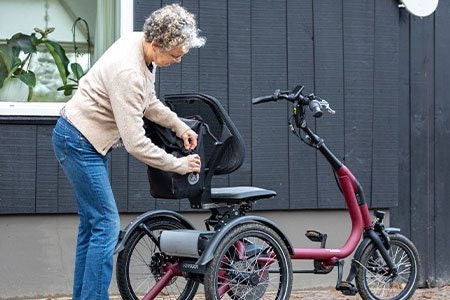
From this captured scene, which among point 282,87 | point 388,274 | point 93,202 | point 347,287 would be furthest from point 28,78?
point 388,274

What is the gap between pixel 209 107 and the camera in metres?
4.63

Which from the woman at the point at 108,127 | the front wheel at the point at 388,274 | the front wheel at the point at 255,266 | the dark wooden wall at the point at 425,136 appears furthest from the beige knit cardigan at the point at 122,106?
the dark wooden wall at the point at 425,136

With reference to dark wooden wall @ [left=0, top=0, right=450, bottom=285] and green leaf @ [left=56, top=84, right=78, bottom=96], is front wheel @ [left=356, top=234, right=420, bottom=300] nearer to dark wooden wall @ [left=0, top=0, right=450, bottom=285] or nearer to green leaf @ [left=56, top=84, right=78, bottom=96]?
dark wooden wall @ [left=0, top=0, right=450, bottom=285]

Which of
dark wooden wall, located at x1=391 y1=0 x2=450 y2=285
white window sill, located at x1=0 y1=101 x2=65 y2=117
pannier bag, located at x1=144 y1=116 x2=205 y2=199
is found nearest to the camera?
pannier bag, located at x1=144 y1=116 x2=205 y2=199

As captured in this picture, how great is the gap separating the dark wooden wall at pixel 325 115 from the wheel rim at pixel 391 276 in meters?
1.03

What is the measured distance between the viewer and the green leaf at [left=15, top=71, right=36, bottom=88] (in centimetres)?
611

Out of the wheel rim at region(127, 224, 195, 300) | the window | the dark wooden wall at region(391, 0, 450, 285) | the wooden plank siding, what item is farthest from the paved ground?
the window

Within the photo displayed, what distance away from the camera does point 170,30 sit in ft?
13.9

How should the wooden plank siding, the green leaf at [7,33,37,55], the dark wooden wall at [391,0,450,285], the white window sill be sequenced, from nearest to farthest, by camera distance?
the white window sill < the wooden plank siding < the green leaf at [7,33,37,55] < the dark wooden wall at [391,0,450,285]

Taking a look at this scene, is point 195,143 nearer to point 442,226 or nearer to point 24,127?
point 24,127

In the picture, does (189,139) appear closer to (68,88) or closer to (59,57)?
(68,88)

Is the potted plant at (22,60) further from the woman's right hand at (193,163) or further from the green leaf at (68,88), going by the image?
the woman's right hand at (193,163)

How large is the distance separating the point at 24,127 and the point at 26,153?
6.7 inches

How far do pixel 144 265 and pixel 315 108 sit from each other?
1.27 metres
